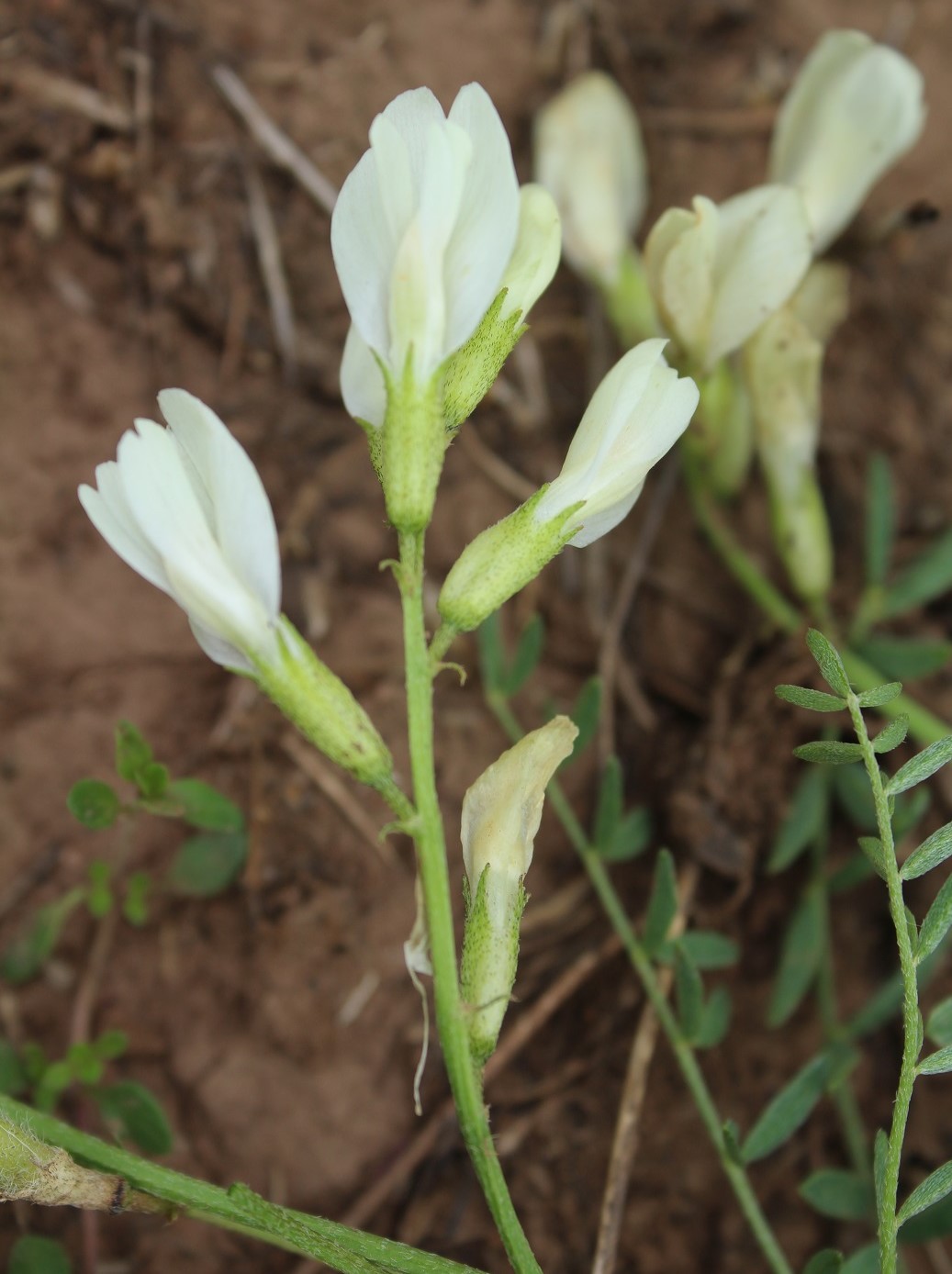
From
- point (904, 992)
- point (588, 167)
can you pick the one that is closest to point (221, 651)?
point (904, 992)

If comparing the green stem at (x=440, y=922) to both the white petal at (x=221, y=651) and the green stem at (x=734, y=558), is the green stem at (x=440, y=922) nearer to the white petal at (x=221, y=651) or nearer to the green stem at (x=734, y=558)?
the white petal at (x=221, y=651)

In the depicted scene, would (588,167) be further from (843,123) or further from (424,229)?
(424,229)

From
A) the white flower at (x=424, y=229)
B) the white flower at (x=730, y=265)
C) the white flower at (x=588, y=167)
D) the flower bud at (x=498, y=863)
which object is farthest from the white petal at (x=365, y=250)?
the white flower at (x=588, y=167)

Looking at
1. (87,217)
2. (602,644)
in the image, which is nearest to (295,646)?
(602,644)

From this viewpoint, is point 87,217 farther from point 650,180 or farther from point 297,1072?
point 297,1072

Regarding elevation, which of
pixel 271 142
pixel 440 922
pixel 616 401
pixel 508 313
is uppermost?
pixel 271 142
